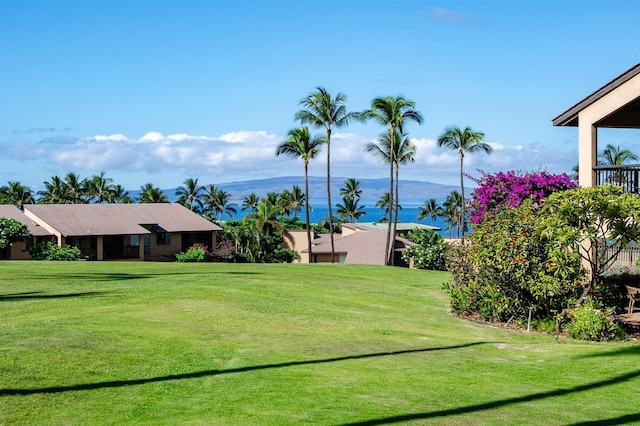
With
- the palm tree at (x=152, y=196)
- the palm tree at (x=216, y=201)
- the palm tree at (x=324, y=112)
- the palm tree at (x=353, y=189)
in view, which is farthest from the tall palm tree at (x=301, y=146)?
the palm tree at (x=353, y=189)

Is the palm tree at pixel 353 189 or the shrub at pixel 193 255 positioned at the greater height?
the palm tree at pixel 353 189

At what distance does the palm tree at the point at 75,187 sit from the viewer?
107250 millimetres

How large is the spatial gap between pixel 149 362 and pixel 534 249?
1137 cm

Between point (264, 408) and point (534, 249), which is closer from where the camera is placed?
point (264, 408)

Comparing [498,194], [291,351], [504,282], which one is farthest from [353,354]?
[498,194]

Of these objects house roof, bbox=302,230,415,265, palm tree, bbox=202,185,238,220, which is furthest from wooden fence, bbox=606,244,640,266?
palm tree, bbox=202,185,238,220

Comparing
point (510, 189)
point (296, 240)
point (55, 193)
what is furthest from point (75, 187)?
point (510, 189)

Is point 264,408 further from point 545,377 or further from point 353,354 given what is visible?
point 545,377

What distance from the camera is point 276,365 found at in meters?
11.6

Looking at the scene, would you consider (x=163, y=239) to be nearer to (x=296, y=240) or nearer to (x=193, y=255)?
(x=193, y=255)

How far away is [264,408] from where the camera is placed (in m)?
9.31

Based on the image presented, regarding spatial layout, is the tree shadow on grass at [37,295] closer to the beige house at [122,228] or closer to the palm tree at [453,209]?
the beige house at [122,228]

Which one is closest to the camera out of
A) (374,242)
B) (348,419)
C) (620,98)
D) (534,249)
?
(348,419)

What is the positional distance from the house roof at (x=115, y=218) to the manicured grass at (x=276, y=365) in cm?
4264
